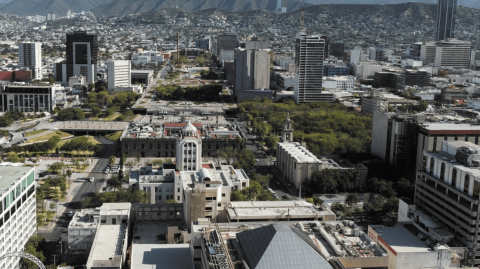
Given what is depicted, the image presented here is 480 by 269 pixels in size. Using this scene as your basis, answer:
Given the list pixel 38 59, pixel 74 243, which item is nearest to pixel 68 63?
pixel 38 59

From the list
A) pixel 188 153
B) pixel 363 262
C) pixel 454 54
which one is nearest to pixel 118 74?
pixel 188 153

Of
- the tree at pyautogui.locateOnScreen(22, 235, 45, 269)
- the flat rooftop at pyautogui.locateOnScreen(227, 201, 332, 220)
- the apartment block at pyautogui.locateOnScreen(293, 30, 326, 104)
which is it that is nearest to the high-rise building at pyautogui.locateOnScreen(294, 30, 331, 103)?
the apartment block at pyautogui.locateOnScreen(293, 30, 326, 104)

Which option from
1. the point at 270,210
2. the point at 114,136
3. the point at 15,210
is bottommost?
the point at 114,136

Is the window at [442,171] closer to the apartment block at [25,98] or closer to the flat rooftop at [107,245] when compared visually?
the flat rooftop at [107,245]

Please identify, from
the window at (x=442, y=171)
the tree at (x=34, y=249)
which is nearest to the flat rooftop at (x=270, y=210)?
the window at (x=442, y=171)

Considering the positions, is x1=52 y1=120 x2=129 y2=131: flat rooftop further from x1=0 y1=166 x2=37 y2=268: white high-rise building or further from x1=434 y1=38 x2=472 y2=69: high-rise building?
x1=434 y1=38 x2=472 y2=69: high-rise building

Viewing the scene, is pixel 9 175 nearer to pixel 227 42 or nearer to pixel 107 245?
pixel 107 245
